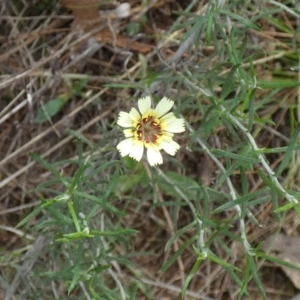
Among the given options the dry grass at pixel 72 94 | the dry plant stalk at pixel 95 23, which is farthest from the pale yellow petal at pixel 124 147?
the dry plant stalk at pixel 95 23

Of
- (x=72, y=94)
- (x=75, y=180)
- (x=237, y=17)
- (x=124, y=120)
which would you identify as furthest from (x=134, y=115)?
(x=72, y=94)

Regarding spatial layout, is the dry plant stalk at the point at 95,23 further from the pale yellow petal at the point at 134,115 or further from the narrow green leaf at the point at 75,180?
the narrow green leaf at the point at 75,180

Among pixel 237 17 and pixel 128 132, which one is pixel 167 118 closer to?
pixel 128 132

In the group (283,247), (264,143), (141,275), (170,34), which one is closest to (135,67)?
(170,34)

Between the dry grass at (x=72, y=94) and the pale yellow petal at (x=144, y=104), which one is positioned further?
the dry grass at (x=72, y=94)

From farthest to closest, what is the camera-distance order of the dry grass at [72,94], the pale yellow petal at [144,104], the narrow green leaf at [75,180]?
the dry grass at [72,94] < the pale yellow petal at [144,104] < the narrow green leaf at [75,180]

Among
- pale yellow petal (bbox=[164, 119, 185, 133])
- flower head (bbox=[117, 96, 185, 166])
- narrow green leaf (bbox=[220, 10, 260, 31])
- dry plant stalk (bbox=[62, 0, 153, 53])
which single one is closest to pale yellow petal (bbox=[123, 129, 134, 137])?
flower head (bbox=[117, 96, 185, 166])

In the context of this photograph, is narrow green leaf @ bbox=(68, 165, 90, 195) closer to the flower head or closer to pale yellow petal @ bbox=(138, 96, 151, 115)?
the flower head
